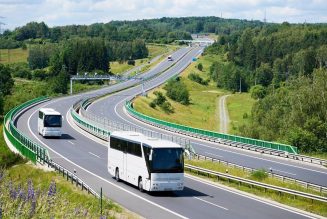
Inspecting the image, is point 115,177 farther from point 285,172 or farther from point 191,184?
point 285,172

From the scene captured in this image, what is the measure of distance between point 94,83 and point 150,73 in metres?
30.4

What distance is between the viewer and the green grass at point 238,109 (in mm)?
116012

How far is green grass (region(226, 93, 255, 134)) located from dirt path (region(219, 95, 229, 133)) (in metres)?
0.87

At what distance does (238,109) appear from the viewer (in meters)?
138

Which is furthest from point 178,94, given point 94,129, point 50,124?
point 50,124

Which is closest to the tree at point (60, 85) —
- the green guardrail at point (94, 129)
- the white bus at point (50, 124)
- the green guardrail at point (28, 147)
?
the green guardrail at point (94, 129)

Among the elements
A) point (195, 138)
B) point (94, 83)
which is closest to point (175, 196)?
point (195, 138)

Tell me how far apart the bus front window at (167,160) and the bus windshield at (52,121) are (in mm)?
30119

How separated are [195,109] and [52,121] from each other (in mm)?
77470

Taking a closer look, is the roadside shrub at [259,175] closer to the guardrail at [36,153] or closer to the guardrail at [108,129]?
the guardrail at [36,153]

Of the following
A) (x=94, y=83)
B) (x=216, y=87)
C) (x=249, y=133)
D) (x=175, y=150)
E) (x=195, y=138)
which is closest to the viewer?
(x=175, y=150)

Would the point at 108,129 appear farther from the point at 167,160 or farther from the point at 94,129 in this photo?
the point at 167,160

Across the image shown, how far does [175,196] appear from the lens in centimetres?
3219

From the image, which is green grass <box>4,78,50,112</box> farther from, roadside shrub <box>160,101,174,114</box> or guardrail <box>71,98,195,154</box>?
guardrail <box>71,98,195,154</box>
